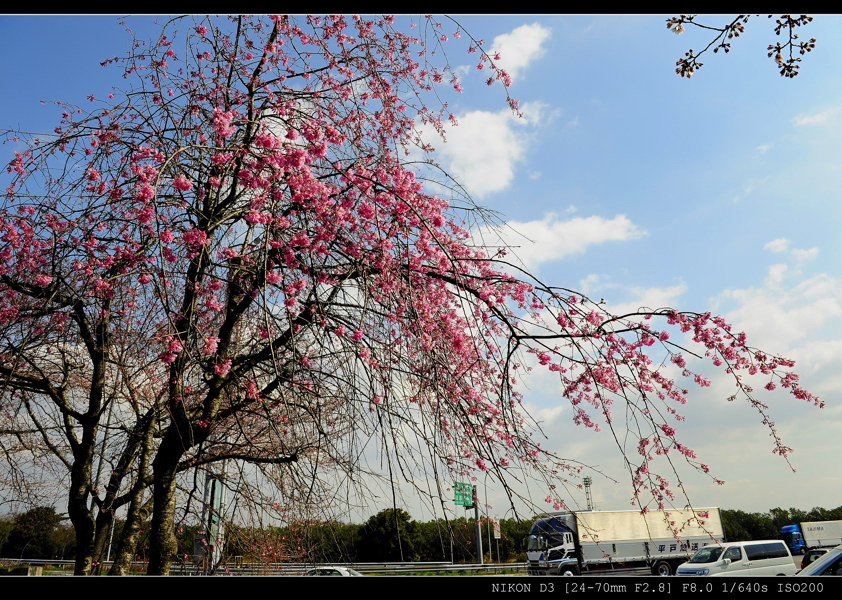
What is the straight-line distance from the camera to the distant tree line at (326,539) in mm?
2859

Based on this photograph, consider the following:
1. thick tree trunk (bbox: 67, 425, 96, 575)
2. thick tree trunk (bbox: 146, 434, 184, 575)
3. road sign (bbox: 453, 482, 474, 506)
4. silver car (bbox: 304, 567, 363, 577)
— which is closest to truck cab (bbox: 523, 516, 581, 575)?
thick tree trunk (bbox: 67, 425, 96, 575)

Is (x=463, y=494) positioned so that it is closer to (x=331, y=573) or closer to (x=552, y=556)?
(x=331, y=573)

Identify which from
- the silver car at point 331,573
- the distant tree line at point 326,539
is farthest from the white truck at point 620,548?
the silver car at point 331,573

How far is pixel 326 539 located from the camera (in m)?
4.24

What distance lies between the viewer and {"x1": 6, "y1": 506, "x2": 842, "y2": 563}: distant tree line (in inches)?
113

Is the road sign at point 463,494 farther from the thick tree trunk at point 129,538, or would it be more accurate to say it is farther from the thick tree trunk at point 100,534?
the thick tree trunk at point 100,534

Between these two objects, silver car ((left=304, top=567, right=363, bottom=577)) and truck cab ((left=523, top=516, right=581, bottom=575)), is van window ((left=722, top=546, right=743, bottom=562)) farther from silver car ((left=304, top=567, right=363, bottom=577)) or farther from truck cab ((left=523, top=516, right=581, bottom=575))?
silver car ((left=304, top=567, right=363, bottom=577))

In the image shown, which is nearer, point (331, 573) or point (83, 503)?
point (331, 573)

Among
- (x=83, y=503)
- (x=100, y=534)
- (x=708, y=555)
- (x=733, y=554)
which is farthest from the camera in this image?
(x=708, y=555)

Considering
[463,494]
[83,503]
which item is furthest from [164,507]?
[463,494]

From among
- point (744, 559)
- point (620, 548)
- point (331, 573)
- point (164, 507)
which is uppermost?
point (164, 507)

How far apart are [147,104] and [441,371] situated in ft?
11.1
